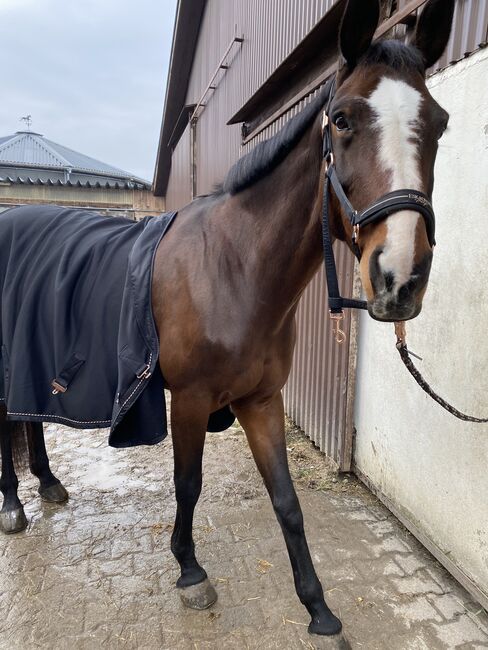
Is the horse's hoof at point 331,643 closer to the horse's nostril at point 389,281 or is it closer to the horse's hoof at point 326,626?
the horse's hoof at point 326,626

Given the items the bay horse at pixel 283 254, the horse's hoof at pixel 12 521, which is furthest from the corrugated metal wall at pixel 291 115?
the horse's hoof at pixel 12 521

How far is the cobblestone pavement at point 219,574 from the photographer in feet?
6.05

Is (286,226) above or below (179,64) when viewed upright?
below

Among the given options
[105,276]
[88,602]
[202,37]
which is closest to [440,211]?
[105,276]

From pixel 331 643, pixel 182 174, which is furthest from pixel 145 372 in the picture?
pixel 182 174

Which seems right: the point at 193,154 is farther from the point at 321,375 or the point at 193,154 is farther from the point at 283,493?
the point at 283,493

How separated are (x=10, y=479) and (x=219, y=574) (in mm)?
1405

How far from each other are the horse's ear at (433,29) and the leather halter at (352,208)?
35 centimetres

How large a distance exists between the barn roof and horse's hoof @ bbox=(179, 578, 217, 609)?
15.6 m

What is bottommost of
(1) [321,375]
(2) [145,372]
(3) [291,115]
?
(1) [321,375]

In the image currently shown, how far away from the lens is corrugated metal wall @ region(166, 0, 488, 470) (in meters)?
2.95

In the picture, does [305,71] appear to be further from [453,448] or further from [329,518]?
[329,518]

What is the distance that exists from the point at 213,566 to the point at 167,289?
1445 mm

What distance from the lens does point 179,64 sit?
10836 mm
